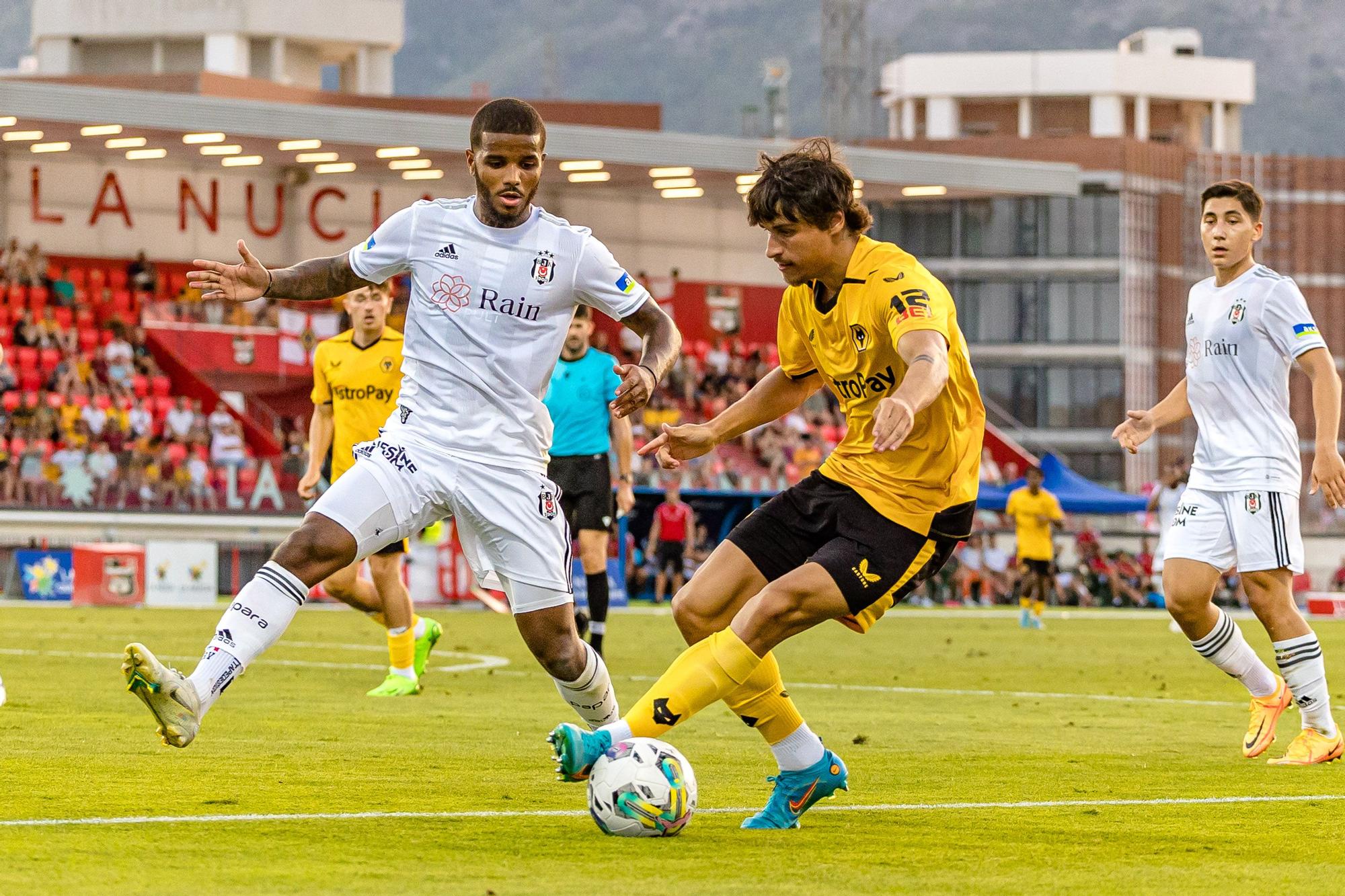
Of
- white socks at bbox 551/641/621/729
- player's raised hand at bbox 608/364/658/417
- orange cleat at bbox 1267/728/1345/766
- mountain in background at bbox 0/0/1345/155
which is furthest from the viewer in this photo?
mountain in background at bbox 0/0/1345/155

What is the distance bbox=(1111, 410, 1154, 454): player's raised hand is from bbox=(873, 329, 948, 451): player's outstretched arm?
3.00 meters

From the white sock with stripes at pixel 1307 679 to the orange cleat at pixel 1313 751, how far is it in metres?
0.08

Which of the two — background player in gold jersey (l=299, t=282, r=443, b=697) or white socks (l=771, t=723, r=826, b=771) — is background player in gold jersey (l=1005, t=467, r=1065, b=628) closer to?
background player in gold jersey (l=299, t=282, r=443, b=697)

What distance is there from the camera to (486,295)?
23.8ft

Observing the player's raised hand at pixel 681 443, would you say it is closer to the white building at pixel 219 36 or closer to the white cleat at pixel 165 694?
the white cleat at pixel 165 694

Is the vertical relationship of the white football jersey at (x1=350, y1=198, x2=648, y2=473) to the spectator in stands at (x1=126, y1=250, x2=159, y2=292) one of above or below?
below

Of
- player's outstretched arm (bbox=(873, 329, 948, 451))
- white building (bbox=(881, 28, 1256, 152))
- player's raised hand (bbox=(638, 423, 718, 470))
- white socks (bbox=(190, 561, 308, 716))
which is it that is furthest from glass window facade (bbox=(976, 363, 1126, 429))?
player's outstretched arm (bbox=(873, 329, 948, 451))

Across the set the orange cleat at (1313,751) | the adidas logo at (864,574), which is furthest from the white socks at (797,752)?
the orange cleat at (1313,751)

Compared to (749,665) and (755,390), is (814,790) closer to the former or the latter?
Result: (749,665)

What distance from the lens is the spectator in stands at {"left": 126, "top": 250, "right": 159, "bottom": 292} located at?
124 feet


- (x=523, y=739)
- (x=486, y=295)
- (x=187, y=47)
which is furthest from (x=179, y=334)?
(x=187, y=47)

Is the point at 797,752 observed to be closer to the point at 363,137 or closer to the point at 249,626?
the point at 249,626

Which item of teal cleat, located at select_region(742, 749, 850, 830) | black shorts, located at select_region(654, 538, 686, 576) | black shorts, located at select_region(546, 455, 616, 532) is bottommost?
black shorts, located at select_region(654, 538, 686, 576)

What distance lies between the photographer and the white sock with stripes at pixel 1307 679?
9.27m
